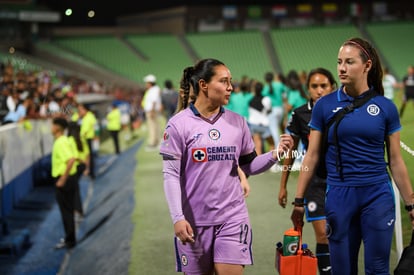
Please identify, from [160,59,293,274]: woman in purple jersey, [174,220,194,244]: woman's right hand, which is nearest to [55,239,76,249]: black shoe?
[160,59,293,274]: woman in purple jersey

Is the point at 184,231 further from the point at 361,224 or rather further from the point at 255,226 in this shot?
the point at 255,226

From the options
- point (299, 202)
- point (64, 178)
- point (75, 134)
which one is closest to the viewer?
point (299, 202)

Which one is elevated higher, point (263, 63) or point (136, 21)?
point (136, 21)

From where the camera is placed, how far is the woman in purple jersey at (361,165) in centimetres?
399

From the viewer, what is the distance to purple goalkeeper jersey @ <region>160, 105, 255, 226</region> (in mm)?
4086

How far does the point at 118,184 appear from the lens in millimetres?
14641

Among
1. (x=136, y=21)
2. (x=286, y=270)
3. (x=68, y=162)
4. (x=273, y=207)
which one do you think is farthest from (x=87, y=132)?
(x=136, y=21)

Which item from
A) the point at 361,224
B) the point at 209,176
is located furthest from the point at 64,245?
the point at 361,224

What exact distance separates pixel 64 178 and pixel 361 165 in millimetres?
6535

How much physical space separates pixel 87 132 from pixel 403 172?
12.6 metres

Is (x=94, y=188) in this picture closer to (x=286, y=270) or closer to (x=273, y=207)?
(x=273, y=207)

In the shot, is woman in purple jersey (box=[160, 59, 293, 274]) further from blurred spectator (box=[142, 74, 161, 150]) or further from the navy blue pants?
blurred spectator (box=[142, 74, 161, 150])

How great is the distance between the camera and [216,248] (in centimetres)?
412

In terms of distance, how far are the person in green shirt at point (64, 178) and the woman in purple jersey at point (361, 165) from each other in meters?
6.36
